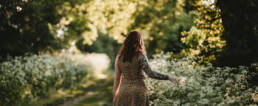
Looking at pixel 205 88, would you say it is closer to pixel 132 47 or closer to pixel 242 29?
pixel 132 47

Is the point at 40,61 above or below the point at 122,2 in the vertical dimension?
below

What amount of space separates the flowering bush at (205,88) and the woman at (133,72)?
101 centimetres

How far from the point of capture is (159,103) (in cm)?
625

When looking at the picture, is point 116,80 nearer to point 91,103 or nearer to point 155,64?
point 155,64

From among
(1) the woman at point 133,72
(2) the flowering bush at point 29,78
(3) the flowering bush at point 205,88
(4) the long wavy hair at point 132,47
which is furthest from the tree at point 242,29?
(2) the flowering bush at point 29,78

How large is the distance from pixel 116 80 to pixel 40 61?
10188 millimetres

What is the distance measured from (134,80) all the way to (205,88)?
1828 mm

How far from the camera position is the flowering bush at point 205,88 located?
15.7 feet

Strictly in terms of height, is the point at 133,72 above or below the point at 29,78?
below

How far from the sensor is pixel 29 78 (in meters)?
11.0

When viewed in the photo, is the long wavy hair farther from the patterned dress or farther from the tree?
the tree

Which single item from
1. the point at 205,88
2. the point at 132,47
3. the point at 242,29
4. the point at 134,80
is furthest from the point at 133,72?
the point at 242,29

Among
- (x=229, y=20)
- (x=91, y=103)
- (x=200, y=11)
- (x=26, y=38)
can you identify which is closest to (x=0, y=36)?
(x=26, y=38)

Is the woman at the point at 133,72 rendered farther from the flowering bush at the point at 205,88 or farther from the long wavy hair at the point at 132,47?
the flowering bush at the point at 205,88
